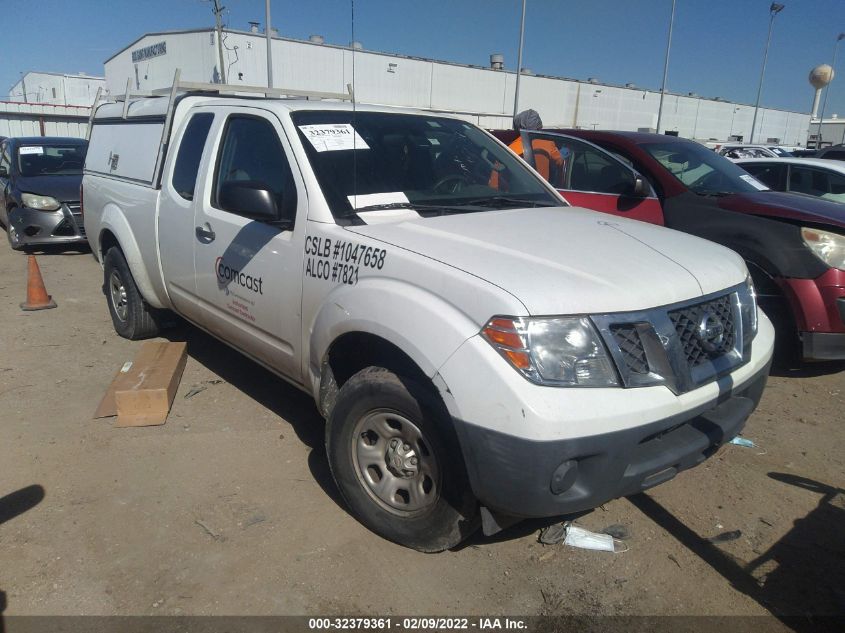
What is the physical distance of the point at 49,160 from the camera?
400 inches

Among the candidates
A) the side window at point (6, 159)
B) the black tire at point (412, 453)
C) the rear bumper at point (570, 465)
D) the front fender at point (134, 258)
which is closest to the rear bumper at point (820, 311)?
the rear bumper at point (570, 465)

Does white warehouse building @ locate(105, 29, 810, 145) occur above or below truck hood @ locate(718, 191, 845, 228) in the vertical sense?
above

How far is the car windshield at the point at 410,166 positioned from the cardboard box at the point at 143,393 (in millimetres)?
1884

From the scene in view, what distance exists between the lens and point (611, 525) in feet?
9.91

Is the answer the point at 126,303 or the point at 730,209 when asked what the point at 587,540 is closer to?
the point at 730,209

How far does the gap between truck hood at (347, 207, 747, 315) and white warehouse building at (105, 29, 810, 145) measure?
2563cm

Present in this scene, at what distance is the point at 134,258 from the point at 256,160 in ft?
5.77

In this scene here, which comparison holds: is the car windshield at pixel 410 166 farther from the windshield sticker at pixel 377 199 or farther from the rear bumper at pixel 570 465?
the rear bumper at pixel 570 465

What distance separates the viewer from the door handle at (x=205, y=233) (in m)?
3.77

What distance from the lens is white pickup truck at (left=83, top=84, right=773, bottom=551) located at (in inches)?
86.8

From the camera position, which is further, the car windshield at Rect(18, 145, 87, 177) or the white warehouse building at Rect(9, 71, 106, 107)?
the white warehouse building at Rect(9, 71, 106, 107)

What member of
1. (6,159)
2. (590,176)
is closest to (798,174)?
(590,176)

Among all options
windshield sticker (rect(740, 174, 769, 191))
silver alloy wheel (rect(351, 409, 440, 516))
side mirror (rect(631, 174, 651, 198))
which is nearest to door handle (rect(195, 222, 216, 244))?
silver alloy wheel (rect(351, 409, 440, 516))

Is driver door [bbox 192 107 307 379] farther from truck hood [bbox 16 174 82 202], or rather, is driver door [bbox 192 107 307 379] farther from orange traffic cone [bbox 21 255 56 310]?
truck hood [bbox 16 174 82 202]
